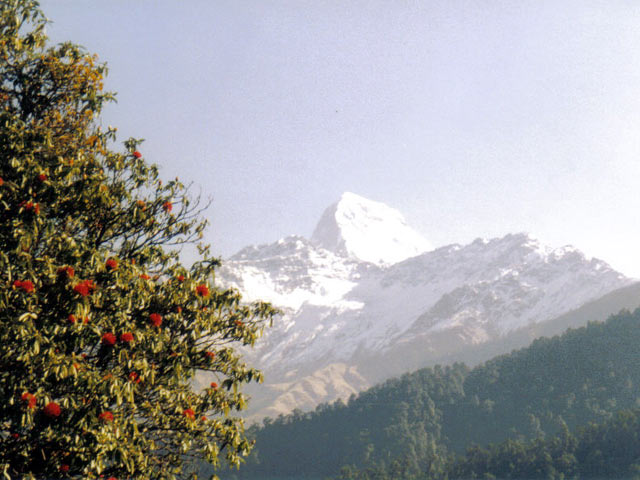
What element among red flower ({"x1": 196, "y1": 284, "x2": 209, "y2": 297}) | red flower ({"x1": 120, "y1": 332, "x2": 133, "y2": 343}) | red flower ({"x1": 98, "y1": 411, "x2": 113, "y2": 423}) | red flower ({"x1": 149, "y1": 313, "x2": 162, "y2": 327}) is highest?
red flower ({"x1": 196, "y1": 284, "x2": 209, "y2": 297})

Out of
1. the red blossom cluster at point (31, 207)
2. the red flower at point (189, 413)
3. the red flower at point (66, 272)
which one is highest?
the red blossom cluster at point (31, 207)

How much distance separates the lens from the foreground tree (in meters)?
10.2

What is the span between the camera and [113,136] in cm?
1673

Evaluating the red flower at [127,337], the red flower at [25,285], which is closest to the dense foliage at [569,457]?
the red flower at [127,337]

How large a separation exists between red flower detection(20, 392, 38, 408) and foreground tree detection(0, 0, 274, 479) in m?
0.03

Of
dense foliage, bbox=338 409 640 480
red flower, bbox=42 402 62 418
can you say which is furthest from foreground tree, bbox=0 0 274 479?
dense foliage, bbox=338 409 640 480

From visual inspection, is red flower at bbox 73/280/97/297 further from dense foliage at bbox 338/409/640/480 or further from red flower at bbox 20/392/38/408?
dense foliage at bbox 338/409/640/480

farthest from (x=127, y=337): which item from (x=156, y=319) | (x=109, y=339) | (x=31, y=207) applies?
(x=31, y=207)

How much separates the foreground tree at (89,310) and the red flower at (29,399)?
0.03 m

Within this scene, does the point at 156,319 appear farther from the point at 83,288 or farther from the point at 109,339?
the point at 83,288

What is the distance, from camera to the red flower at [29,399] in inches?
381

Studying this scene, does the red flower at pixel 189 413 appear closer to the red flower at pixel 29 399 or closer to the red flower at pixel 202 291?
the red flower at pixel 202 291

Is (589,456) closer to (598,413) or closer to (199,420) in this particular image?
(598,413)

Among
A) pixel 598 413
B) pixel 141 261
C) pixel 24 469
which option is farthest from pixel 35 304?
pixel 598 413
